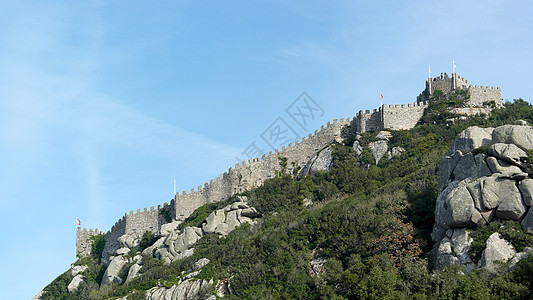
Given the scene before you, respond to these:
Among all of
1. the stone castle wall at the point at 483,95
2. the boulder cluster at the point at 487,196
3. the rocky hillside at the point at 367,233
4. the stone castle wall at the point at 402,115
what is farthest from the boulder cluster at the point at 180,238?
the stone castle wall at the point at 483,95

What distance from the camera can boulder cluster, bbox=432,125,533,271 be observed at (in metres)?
30.4

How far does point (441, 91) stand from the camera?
54031 millimetres

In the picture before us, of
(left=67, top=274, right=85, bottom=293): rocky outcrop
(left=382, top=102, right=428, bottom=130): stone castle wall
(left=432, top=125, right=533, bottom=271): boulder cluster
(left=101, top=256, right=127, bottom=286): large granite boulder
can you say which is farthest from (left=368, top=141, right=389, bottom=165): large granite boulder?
(left=67, top=274, right=85, bottom=293): rocky outcrop

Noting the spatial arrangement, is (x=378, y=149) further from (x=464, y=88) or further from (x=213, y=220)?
(x=213, y=220)

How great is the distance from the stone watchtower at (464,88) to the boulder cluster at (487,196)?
18.5 m

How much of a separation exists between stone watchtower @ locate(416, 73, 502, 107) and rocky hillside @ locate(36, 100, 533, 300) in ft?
6.65

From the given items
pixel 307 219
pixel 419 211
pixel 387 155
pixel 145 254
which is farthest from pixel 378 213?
pixel 145 254

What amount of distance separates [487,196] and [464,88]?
2376 centimetres

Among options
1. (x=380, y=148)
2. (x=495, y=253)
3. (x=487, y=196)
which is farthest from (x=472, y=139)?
(x=380, y=148)

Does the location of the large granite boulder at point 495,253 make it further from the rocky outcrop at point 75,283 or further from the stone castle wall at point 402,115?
the rocky outcrop at point 75,283

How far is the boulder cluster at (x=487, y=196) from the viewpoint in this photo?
3042 centimetres

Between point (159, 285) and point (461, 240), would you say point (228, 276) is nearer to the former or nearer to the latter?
point (159, 285)

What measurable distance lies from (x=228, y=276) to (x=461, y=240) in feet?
47.7

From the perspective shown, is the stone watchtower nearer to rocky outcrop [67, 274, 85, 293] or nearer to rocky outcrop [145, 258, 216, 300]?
rocky outcrop [145, 258, 216, 300]
